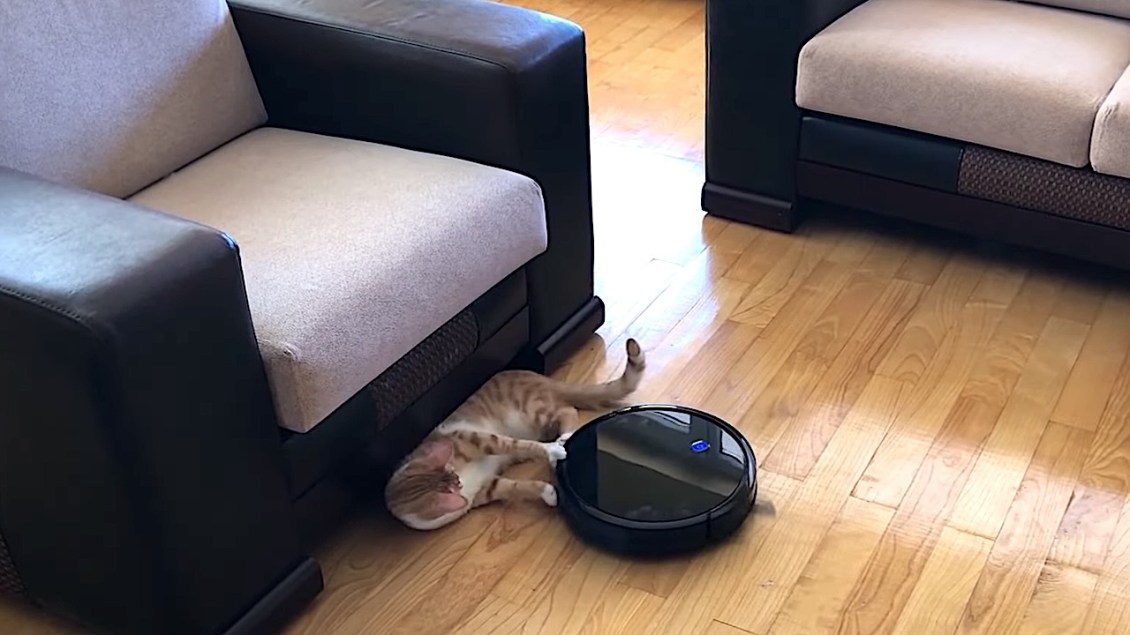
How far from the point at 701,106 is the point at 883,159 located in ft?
2.90

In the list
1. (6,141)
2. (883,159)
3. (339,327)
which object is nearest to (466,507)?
(339,327)

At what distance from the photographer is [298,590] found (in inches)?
69.2

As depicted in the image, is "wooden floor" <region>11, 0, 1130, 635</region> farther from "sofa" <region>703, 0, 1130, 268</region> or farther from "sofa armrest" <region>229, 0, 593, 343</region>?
"sofa armrest" <region>229, 0, 593, 343</region>

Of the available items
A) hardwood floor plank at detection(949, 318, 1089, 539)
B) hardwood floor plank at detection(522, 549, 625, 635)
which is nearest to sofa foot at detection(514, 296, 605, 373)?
hardwood floor plank at detection(522, 549, 625, 635)

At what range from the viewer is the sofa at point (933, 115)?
7.36ft

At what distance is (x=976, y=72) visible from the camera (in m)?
2.28

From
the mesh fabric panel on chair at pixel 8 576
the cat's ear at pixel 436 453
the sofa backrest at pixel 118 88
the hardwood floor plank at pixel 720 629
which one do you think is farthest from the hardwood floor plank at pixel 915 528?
the sofa backrest at pixel 118 88

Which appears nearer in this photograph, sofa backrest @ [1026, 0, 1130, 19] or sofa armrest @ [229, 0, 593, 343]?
sofa armrest @ [229, 0, 593, 343]

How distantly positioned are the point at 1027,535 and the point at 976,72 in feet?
2.81

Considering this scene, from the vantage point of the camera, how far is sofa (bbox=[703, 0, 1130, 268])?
2.24m

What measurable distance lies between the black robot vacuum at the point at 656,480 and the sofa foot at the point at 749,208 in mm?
732

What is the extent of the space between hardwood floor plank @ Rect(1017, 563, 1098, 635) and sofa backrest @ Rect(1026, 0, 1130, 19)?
1.22 metres

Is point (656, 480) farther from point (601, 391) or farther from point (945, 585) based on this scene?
point (945, 585)

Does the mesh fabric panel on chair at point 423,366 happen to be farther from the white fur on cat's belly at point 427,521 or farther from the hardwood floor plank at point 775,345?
the hardwood floor plank at point 775,345
